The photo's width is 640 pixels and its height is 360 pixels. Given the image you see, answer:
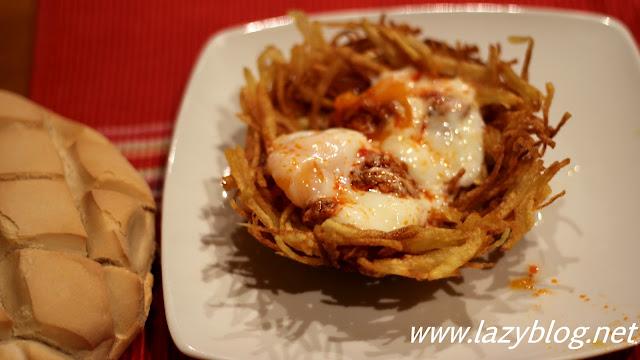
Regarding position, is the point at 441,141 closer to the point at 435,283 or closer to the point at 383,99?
the point at 383,99

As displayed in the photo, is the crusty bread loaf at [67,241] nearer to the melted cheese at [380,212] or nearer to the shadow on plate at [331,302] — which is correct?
the shadow on plate at [331,302]

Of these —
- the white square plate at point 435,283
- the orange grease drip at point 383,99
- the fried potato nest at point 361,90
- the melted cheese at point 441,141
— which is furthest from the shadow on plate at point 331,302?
the orange grease drip at point 383,99

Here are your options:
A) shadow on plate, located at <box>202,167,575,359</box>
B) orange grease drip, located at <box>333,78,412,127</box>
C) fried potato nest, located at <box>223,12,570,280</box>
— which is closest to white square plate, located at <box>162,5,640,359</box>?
shadow on plate, located at <box>202,167,575,359</box>

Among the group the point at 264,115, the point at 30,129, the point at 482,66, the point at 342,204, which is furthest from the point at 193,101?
the point at 482,66

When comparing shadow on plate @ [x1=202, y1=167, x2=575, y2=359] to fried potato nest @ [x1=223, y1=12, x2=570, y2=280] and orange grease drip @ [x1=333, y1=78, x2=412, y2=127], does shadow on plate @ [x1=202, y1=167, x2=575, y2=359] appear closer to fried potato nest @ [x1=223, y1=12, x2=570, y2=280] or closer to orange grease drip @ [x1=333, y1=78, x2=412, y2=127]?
fried potato nest @ [x1=223, y1=12, x2=570, y2=280]

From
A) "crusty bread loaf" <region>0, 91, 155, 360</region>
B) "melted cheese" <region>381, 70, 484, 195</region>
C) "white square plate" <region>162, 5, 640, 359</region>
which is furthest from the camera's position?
"melted cheese" <region>381, 70, 484, 195</region>

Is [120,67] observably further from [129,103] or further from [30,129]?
[30,129]
